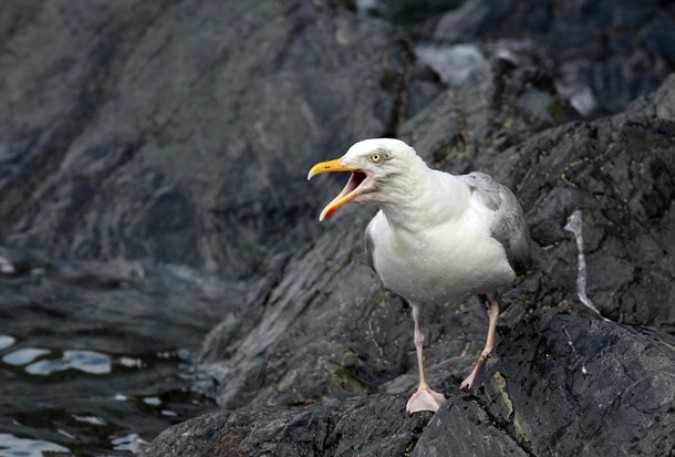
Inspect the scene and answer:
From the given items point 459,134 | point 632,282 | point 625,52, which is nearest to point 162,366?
point 459,134

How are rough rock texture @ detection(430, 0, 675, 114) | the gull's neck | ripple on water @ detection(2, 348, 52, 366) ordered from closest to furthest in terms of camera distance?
the gull's neck, ripple on water @ detection(2, 348, 52, 366), rough rock texture @ detection(430, 0, 675, 114)

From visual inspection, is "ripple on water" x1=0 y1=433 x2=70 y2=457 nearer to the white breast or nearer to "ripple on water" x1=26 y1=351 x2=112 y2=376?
"ripple on water" x1=26 y1=351 x2=112 y2=376

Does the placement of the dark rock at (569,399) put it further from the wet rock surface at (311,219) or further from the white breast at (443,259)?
the white breast at (443,259)

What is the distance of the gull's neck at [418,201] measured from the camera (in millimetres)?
6609

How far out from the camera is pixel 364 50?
14281mm

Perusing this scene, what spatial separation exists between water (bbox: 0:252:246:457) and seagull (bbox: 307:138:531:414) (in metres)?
3.02

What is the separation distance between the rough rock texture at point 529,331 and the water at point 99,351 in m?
0.62

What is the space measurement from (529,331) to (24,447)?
432 cm

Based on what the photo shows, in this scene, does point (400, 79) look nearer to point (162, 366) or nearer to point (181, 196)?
point (181, 196)

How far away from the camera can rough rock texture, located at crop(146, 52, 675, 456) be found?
5891 mm

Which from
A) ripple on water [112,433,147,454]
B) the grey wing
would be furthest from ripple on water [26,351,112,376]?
the grey wing

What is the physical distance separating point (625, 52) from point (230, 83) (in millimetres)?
6301

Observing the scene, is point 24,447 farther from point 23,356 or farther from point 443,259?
point 443,259

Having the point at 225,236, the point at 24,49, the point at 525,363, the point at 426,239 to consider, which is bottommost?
the point at 225,236
